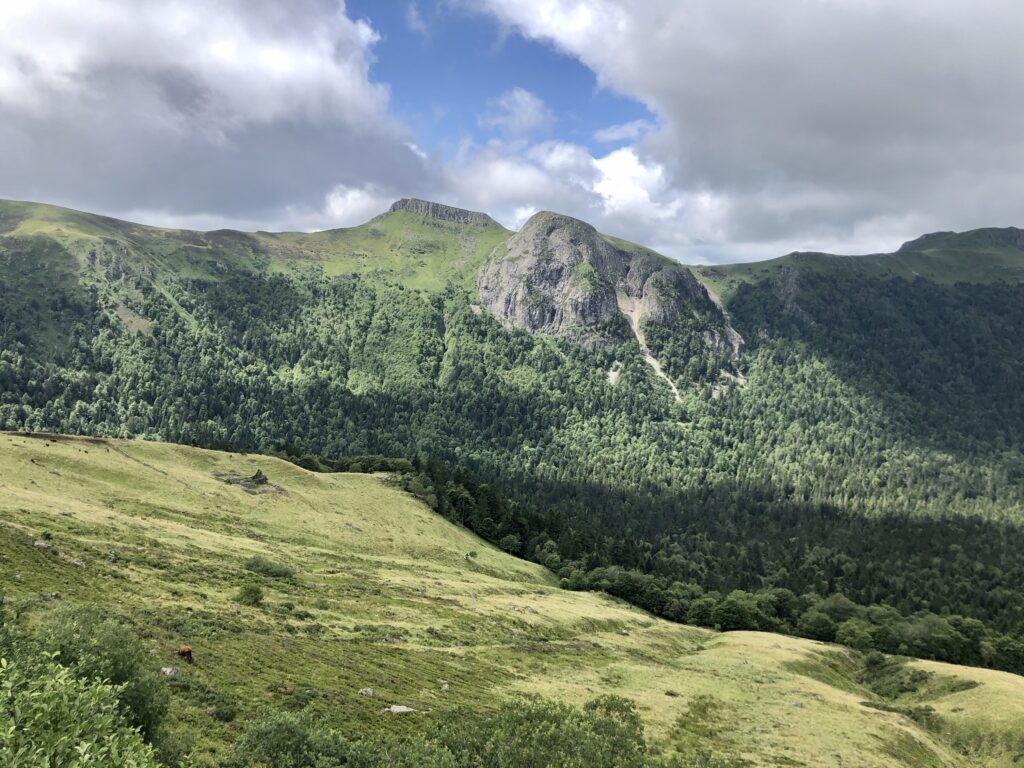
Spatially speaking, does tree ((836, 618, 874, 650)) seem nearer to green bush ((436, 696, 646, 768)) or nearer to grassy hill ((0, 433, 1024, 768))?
grassy hill ((0, 433, 1024, 768))

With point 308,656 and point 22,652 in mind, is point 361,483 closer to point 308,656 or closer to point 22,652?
point 308,656

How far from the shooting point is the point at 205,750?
3072 cm

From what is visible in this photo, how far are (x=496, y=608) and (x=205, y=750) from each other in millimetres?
59358

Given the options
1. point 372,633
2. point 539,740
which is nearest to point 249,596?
point 372,633

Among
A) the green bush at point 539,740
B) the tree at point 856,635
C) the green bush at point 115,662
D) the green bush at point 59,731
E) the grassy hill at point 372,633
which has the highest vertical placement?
the green bush at point 59,731

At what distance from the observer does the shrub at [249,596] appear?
57562 mm

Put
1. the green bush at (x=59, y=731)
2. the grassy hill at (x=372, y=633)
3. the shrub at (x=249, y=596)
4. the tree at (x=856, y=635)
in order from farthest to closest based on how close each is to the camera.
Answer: the tree at (x=856, y=635), the shrub at (x=249, y=596), the grassy hill at (x=372, y=633), the green bush at (x=59, y=731)

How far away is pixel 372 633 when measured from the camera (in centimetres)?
6075

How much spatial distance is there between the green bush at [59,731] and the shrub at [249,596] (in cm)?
4120

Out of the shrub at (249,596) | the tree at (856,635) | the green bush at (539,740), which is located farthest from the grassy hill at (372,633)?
the tree at (856,635)

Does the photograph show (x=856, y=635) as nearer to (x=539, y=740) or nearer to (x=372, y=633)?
(x=372, y=633)

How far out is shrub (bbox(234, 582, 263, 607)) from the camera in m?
57.6

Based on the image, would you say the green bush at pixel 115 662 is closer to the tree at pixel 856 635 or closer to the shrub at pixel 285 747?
the shrub at pixel 285 747

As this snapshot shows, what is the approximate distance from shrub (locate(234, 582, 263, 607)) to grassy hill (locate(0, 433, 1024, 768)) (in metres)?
0.91
